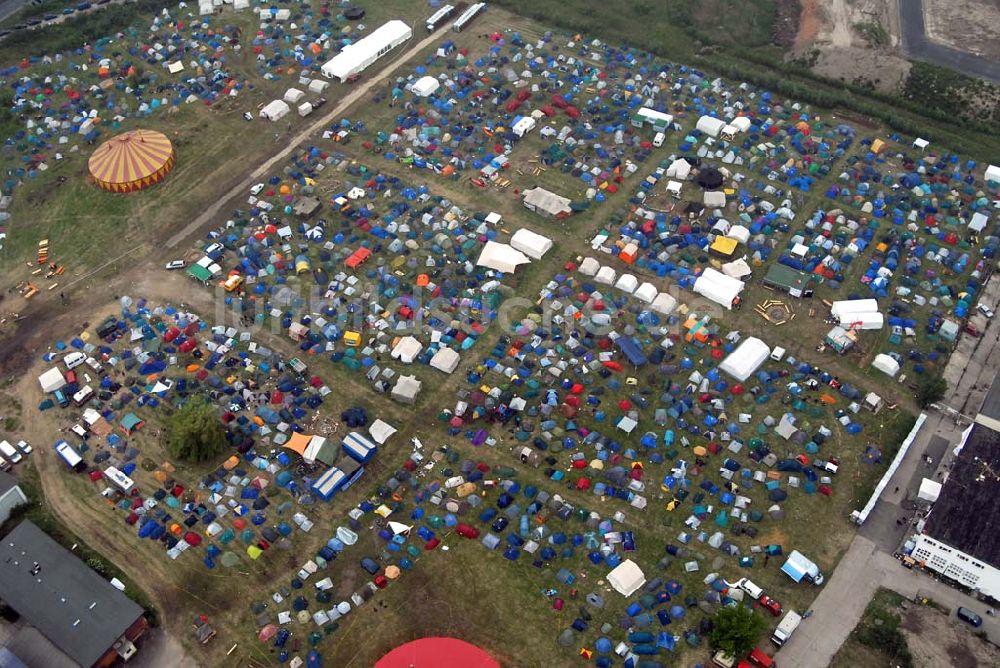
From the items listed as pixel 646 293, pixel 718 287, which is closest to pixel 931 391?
pixel 718 287

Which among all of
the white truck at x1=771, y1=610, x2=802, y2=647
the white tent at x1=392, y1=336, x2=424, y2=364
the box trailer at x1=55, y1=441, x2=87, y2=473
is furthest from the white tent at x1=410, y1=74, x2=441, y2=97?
the white truck at x1=771, y1=610, x2=802, y2=647

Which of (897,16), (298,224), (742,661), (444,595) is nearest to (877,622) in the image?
(742,661)

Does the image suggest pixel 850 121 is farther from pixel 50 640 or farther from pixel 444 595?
pixel 50 640

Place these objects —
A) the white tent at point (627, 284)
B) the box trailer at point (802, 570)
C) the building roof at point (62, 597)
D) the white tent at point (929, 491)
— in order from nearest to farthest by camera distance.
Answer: the building roof at point (62, 597), the box trailer at point (802, 570), the white tent at point (929, 491), the white tent at point (627, 284)

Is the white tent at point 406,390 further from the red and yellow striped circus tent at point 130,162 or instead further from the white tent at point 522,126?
the red and yellow striped circus tent at point 130,162

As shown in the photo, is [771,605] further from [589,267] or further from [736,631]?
[589,267]

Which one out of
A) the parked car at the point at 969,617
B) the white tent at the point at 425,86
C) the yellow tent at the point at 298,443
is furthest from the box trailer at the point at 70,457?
the parked car at the point at 969,617
